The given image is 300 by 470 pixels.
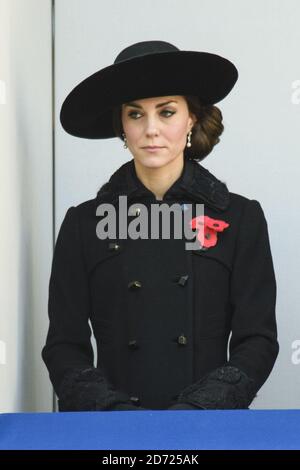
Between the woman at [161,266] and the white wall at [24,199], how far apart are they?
0.36 feet

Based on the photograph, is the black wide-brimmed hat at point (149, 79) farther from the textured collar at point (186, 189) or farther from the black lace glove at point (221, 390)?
the black lace glove at point (221, 390)

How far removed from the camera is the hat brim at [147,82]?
2.12 meters

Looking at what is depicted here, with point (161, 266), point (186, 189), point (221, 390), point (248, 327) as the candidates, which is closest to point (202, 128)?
point (186, 189)

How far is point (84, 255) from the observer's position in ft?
7.39

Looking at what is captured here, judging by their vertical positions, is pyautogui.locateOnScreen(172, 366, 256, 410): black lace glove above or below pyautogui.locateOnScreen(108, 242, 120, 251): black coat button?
below

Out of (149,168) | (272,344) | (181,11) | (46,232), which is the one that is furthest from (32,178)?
(272,344)

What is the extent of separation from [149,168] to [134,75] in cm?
20

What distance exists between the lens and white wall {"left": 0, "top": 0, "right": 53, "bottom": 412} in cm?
220

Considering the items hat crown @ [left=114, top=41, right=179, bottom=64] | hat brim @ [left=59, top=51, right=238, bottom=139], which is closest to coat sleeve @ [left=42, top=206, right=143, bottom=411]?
hat brim @ [left=59, top=51, right=238, bottom=139]

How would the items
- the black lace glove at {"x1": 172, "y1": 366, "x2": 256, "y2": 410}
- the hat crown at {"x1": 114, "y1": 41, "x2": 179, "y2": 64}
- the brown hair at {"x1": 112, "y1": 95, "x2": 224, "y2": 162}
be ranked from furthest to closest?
1. the brown hair at {"x1": 112, "y1": 95, "x2": 224, "y2": 162}
2. the hat crown at {"x1": 114, "y1": 41, "x2": 179, "y2": 64}
3. the black lace glove at {"x1": 172, "y1": 366, "x2": 256, "y2": 410}

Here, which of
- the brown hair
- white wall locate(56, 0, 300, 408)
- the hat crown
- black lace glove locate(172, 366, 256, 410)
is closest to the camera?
black lace glove locate(172, 366, 256, 410)

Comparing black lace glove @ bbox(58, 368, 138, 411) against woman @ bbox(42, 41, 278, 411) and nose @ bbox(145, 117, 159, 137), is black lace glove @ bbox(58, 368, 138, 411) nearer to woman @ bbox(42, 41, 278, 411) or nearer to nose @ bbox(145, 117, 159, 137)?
woman @ bbox(42, 41, 278, 411)

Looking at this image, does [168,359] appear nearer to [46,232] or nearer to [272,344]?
[272,344]

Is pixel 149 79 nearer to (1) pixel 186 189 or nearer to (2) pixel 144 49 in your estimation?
(2) pixel 144 49
